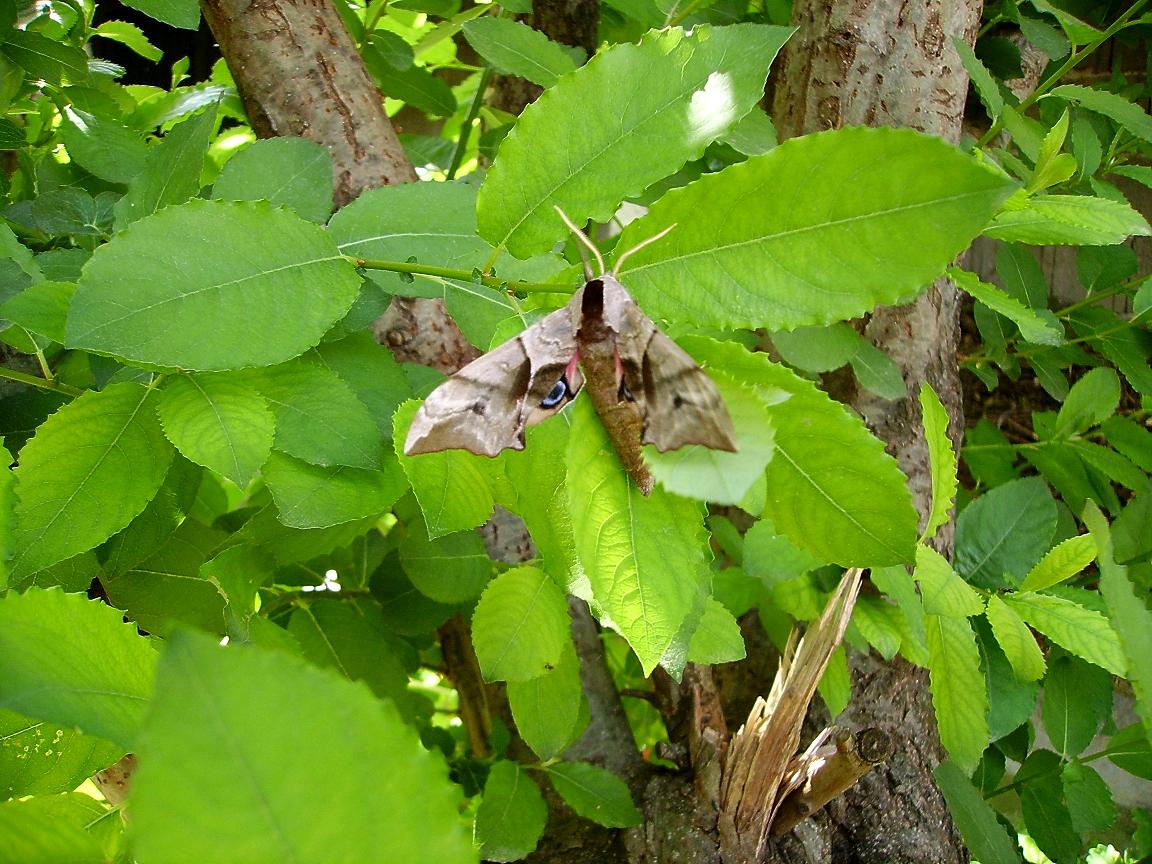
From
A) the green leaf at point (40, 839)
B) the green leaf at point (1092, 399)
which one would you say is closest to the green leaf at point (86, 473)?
the green leaf at point (40, 839)

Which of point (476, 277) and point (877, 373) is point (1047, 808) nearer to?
point (877, 373)

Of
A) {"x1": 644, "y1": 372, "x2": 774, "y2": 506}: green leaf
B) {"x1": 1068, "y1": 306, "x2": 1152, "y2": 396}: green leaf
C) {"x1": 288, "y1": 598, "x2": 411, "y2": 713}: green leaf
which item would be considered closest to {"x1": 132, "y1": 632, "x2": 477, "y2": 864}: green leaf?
{"x1": 644, "y1": 372, "x2": 774, "y2": 506}: green leaf

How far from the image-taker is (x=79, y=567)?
2.24 feet

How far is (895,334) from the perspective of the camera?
3.50 feet

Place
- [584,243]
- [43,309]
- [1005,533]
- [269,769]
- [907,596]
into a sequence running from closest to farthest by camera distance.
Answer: [269,769] → [584,243] → [43,309] → [907,596] → [1005,533]

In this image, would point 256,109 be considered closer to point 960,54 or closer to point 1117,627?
point 960,54

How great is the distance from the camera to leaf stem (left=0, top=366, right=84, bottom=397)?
66 centimetres

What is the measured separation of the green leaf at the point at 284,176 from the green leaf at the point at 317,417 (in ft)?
0.50

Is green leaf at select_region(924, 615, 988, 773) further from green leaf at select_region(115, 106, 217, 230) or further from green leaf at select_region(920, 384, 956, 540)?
green leaf at select_region(115, 106, 217, 230)

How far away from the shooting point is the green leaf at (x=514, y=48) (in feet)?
3.04

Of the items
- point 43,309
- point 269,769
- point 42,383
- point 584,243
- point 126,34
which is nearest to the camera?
point 269,769

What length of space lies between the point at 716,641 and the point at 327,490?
33 centimetres

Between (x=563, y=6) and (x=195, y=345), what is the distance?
1022 mm

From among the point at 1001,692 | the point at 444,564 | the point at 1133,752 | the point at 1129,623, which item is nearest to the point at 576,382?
the point at 1129,623
